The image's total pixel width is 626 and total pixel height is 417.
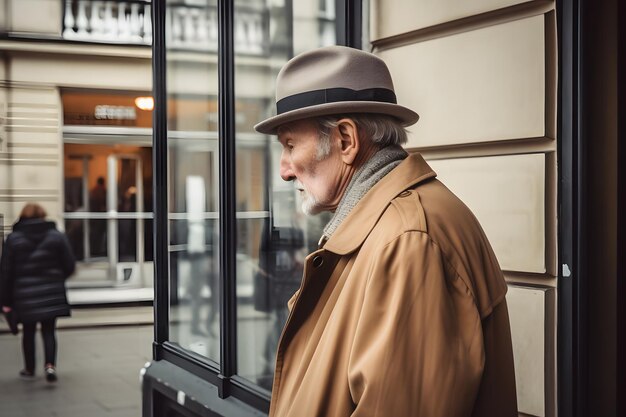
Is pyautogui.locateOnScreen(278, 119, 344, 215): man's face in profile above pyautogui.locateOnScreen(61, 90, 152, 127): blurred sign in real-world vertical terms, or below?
below

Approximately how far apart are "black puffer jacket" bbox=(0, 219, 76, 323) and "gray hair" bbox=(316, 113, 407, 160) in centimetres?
714

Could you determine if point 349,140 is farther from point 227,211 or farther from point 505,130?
point 227,211

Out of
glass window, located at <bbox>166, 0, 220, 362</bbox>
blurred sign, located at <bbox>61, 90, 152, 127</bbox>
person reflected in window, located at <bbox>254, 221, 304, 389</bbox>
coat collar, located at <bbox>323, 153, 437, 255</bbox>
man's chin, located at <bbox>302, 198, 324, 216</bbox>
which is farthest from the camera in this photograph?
blurred sign, located at <bbox>61, 90, 152, 127</bbox>

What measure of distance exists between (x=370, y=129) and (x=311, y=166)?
0.18 metres

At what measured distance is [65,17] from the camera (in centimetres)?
1298

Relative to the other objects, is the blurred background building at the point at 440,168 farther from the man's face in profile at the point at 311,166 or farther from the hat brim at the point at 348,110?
the man's face in profile at the point at 311,166

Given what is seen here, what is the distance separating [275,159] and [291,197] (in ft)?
0.83

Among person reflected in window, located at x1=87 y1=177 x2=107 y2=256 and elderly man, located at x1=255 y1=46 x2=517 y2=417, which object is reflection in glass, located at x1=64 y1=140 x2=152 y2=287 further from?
elderly man, located at x1=255 y1=46 x2=517 y2=417

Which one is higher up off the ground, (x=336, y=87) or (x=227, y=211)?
(x=336, y=87)

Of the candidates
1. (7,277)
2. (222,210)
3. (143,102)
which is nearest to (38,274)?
(7,277)

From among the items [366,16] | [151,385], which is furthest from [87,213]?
[366,16]

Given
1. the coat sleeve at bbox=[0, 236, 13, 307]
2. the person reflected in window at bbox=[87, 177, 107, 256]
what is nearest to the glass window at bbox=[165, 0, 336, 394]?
the coat sleeve at bbox=[0, 236, 13, 307]

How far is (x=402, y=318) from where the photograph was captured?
159cm

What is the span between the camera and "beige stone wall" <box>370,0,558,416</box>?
2537 mm
